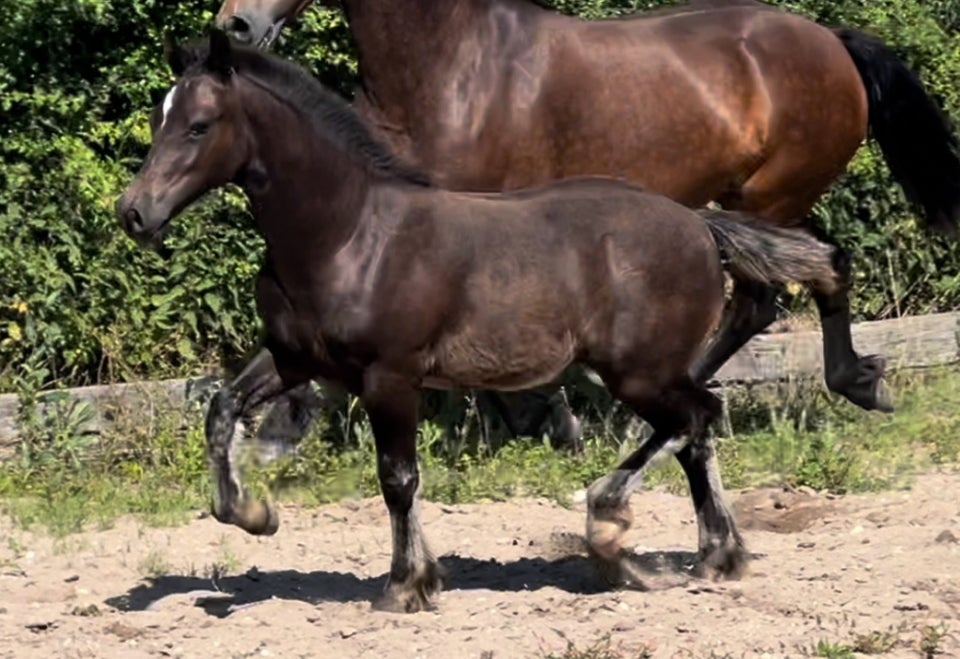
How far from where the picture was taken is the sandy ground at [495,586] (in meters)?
6.37

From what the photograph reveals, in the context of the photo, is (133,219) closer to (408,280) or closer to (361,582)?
(408,280)

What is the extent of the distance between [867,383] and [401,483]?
332 centimetres

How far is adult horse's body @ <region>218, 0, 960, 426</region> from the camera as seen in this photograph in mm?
8109

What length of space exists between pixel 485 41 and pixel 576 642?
277cm

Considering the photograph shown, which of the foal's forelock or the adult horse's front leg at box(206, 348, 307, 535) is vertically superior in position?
the foal's forelock


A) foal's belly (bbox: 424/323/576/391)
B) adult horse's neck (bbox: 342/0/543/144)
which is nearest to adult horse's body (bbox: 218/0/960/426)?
adult horse's neck (bbox: 342/0/543/144)

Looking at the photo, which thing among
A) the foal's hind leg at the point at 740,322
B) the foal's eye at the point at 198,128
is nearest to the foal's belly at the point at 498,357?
the foal's eye at the point at 198,128

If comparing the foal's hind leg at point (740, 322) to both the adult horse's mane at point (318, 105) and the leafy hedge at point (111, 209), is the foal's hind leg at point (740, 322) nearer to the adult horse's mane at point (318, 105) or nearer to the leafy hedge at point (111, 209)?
the leafy hedge at point (111, 209)

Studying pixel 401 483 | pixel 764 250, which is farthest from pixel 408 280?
pixel 764 250

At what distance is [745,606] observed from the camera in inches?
266

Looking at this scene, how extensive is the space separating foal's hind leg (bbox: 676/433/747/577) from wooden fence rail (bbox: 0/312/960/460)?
3.08m

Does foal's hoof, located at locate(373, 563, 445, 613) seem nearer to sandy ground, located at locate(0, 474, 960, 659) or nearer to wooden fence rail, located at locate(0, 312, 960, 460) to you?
sandy ground, located at locate(0, 474, 960, 659)

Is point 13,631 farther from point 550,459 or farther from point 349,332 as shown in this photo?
point 550,459

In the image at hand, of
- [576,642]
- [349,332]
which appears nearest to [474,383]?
[349,332]
